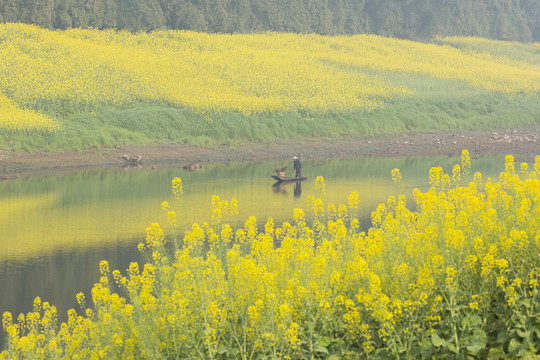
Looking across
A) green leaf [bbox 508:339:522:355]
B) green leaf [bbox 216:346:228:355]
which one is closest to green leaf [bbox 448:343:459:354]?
green leaf [bbox 508:339:522:355]

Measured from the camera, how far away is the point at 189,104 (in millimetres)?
46344

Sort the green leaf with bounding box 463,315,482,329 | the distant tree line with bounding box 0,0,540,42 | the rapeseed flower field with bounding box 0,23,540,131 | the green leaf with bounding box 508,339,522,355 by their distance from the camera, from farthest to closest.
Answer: the distant tree line with bounding box 0,0,540,42 < the rapeseed flower field with bounding box 0,23,540,131 < the green leaf with bounding box 463,315,482,329 < the green leaf with bounding box 508,339,522,355

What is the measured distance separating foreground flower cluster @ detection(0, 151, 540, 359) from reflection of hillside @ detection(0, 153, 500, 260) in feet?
27.0

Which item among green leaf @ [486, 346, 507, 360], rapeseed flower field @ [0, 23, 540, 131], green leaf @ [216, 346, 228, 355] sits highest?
rapeseed flower field @ [0, 23, 540, 131]

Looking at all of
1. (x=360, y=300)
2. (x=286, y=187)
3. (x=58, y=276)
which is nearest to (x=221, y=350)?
(x=360, y=300)

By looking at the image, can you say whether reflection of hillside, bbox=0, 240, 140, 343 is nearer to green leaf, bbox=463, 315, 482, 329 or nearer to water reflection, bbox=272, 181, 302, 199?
green leaf, bbox=463, 315, 482, 329

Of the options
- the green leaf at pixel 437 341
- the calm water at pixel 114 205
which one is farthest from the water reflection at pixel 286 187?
the green leaf at pixel 437 341

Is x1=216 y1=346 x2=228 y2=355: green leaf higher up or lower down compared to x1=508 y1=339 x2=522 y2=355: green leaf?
lower down

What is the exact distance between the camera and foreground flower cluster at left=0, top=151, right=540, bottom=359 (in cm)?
739

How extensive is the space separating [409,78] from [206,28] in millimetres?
17752

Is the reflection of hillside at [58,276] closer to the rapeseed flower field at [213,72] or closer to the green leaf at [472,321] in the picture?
the green leaf at [472,321]

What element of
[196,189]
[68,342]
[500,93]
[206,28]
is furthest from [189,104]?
[68,342]

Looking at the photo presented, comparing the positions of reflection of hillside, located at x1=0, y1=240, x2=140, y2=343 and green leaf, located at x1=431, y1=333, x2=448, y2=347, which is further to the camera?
reflection of hillside, located at x1=0, y1=240, x2=140, y2=343

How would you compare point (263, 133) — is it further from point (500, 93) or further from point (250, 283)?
point (250, 283)
